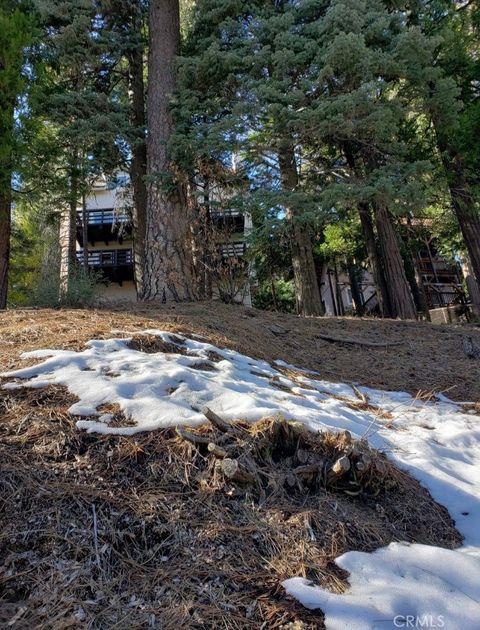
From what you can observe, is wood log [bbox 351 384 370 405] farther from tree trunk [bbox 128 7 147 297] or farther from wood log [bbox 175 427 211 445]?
tree trunk [bbox 128 7 147 297]

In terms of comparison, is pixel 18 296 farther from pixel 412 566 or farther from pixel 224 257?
pixel 412 566

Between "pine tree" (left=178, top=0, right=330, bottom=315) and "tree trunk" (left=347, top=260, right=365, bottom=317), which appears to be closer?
"pine tree" (left=178, top=0, right=330, bottom=315)

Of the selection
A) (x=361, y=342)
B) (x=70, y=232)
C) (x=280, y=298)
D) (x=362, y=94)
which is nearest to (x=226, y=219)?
(x=362, y=94)

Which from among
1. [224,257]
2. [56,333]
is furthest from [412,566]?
[224,257]

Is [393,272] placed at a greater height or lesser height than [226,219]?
lesser

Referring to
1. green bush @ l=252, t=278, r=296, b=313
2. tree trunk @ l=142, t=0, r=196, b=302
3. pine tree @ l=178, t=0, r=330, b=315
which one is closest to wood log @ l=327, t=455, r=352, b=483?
tree trunk @ l=142, t=0, r=196, b=302

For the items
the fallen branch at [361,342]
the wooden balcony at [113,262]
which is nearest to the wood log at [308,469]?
the fallen branch at [361,342]

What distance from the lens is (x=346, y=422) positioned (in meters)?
2.81

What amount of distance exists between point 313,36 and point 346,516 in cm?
781

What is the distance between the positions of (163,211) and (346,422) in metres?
5.30

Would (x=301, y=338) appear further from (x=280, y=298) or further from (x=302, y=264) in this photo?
(x=280, y=298)

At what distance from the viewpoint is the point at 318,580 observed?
1.51 m

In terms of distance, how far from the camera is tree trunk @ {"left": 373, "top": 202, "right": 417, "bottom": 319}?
923 centimetres

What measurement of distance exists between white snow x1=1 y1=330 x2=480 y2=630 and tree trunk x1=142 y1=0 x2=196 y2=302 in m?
3.03
